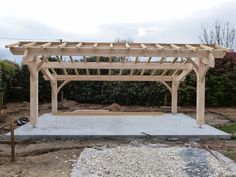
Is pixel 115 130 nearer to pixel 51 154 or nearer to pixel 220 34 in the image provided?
pixel 51 154

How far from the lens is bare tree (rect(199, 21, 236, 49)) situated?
102ft

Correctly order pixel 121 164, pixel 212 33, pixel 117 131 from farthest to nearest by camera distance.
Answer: pixel 212 33 → pixel 117 131 → pixel 121 164

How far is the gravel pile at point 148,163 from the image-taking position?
592 cm

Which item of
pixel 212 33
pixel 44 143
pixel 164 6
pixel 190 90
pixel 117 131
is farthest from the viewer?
pixel 212 33

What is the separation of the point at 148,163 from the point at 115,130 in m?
3.71

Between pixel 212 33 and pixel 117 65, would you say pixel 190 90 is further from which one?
pixel 212 33

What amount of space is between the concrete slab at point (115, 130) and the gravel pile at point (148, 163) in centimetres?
175

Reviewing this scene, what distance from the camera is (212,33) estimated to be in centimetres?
3156

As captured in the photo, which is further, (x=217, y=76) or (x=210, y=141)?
(x=217, y=76)

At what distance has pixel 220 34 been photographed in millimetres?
31422

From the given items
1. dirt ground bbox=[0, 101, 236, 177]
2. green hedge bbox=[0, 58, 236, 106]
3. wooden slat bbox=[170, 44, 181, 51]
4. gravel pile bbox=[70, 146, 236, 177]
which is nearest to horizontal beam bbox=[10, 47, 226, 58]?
wooden slat bbox=[170, 44, 181, 51]

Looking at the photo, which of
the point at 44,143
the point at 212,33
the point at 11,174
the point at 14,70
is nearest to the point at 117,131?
the point at 44,143

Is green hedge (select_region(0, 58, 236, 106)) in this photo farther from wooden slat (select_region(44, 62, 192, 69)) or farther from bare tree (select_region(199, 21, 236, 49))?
bare tree (select_region(199, 21, 236, 49))

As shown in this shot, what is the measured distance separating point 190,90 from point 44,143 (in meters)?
10.6
